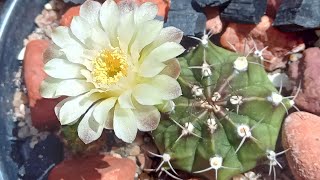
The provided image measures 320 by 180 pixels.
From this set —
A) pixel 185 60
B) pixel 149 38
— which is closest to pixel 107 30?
pixel 149 38

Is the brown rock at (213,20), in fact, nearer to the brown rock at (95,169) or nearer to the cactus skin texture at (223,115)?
the cactus skin texture at (223,115)

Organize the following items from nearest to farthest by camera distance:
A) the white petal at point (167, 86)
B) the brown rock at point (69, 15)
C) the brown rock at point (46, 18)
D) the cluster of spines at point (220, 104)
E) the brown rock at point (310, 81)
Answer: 1. the white petal at point (167, 86)
2. the cluster of spines at point (220, 104)
3. the brown rock at point (310, 81)
4. the brown rock at point (69, 15)
5. the brown rock at point (46, 18)

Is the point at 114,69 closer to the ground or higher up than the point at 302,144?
higher up

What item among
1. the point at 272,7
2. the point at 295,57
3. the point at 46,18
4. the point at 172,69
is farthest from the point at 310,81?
the point at 46,18

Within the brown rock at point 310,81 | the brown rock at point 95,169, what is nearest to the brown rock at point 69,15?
the brown rock at point 95,169

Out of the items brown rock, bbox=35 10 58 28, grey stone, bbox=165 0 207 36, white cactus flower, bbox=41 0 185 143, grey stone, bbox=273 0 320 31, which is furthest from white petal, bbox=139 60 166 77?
brown rock, bbox=35 10 58 28

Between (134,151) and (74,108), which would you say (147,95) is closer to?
(74,108)
